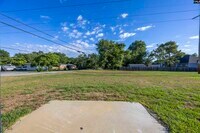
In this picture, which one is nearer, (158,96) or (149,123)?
(149,123)

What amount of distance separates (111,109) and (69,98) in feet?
6.42

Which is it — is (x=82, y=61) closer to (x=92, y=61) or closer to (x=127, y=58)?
(x=92, y=61)

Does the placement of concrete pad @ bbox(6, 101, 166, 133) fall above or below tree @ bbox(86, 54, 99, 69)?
below

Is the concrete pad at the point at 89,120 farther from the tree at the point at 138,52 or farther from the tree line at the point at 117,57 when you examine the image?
the tree at the point at 138,52

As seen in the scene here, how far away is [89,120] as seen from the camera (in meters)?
3.72

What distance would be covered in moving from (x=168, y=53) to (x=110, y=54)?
18.0 m

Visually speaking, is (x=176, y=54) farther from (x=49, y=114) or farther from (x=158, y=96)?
(x=49, y=114)

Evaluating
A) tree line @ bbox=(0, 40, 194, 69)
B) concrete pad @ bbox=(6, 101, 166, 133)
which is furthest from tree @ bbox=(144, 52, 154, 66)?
concrete pad @ bbox=(6, 101, 166, 133)

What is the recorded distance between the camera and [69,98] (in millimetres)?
5895

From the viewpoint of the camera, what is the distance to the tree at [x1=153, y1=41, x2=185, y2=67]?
47434 millimetres

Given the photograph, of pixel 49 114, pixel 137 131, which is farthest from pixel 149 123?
pixel 49 114

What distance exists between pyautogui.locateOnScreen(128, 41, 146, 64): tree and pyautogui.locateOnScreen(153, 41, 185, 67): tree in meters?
4.70

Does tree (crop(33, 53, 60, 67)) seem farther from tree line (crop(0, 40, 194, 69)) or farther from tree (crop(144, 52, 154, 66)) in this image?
tree (crop(144, 52, 154, 66))

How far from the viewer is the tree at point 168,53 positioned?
47434 millimetres
